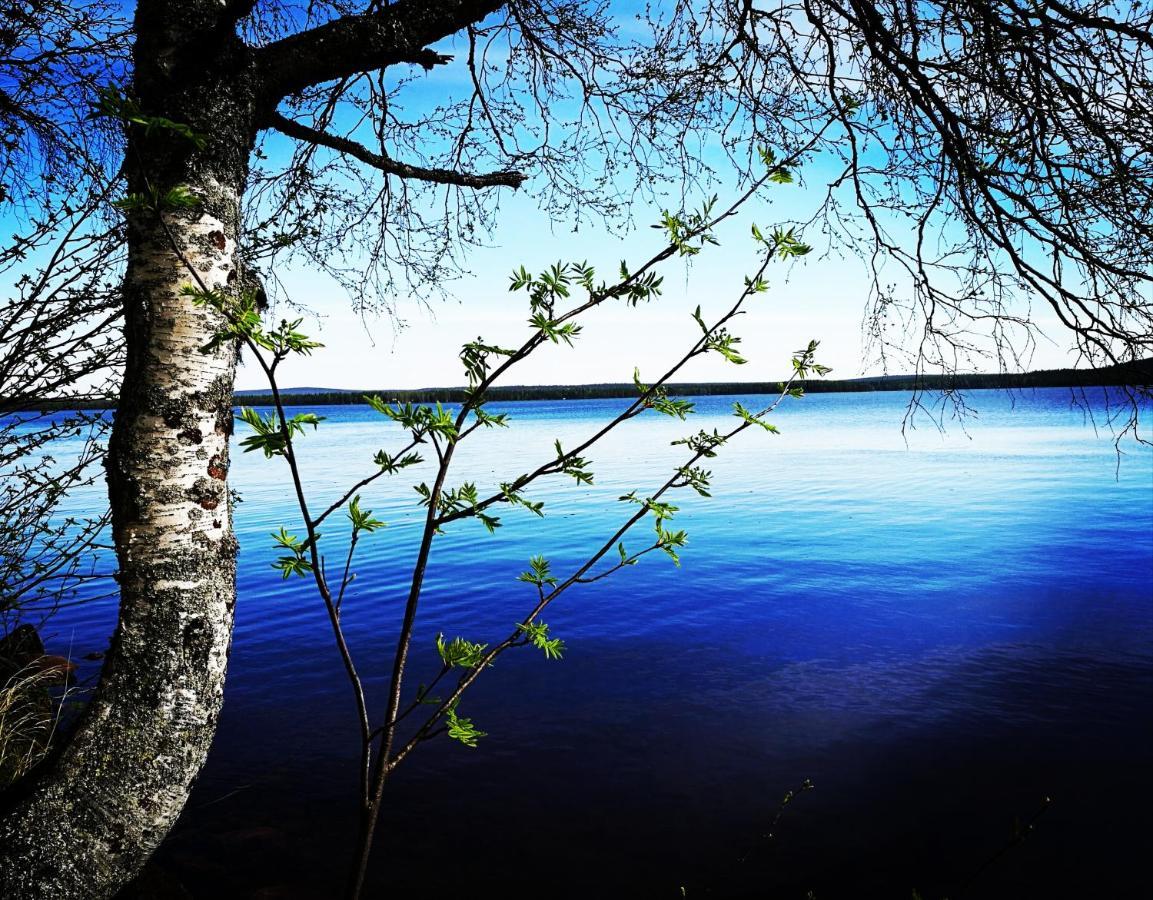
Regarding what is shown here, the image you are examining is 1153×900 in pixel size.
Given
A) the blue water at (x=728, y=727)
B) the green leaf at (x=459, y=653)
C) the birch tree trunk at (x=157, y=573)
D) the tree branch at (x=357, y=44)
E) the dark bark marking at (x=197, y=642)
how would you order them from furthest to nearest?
the blue water at (x=728, y=727) < the tree branch at (x=357, y=44) < the dark bark marking at (x=197, y=642) < the birch tree trunk at (x=157, y=573) < the green leaf at (x=459, y=653)

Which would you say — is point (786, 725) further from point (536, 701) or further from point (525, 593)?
point (525, 593)

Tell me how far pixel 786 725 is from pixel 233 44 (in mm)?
6215

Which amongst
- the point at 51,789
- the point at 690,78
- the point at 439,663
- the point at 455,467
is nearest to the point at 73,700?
the point at 439,663

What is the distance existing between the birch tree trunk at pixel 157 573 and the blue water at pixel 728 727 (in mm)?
2045

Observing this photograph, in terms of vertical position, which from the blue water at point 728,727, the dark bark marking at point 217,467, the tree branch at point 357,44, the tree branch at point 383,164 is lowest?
the blue water at point 728,727

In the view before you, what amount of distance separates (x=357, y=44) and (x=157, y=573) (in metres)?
2.30

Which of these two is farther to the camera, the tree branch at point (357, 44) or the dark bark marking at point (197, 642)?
the tree branch at point (357, 44)

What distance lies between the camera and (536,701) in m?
7.02

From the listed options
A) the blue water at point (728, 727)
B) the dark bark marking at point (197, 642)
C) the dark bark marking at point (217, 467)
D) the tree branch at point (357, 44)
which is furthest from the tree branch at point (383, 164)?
the blue water at point (728, 727)

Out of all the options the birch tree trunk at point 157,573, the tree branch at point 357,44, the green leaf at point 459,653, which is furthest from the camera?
the tree branch at point 357,44

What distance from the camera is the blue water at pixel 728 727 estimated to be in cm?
466

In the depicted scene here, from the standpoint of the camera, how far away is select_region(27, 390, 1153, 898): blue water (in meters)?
4.66

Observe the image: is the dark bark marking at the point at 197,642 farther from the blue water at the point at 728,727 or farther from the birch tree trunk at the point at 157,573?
the blue water at the point at 728,727

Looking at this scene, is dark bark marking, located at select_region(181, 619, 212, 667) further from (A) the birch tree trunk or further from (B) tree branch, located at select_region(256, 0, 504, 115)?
(B) tree branch, located at select_region(256, 0, 504, 115)
